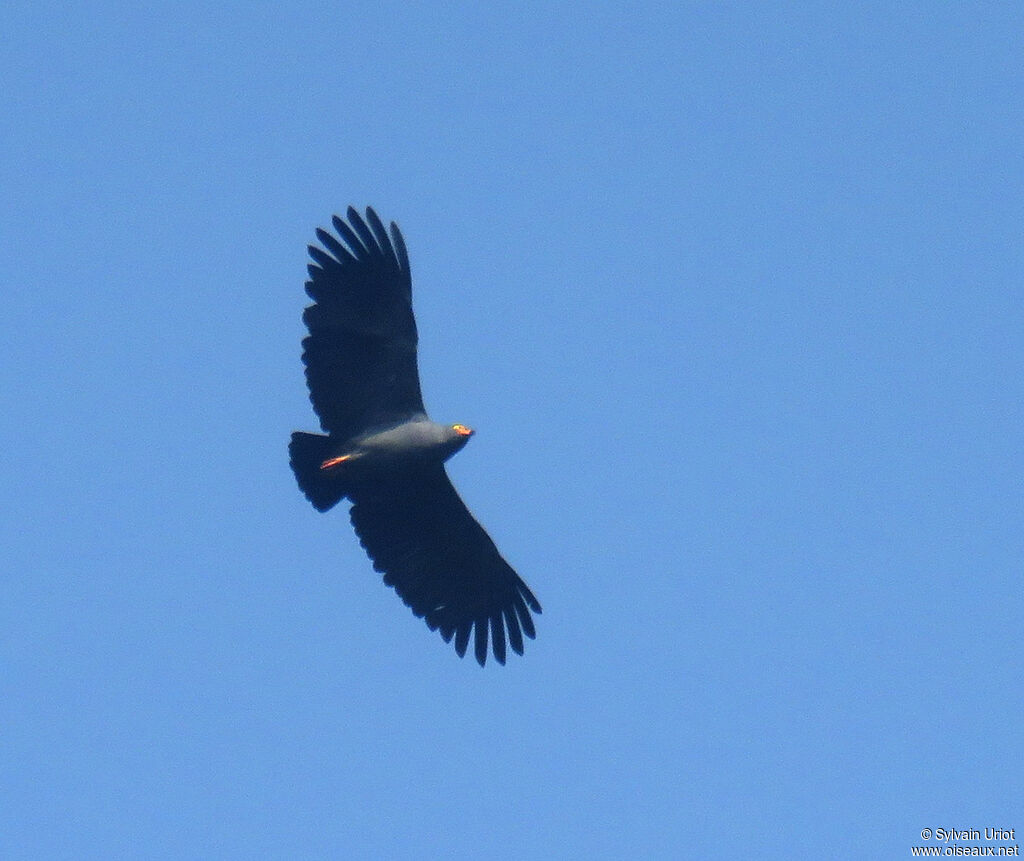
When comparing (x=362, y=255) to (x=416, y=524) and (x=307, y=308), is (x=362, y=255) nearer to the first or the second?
(x=307, y=308)

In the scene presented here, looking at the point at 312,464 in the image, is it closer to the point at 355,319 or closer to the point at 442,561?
the point at 355,319

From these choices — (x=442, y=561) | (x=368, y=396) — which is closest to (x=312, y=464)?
(x=368, y=396)

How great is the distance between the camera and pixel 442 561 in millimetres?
19703

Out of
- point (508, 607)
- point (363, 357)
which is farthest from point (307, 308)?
point (508, 607)

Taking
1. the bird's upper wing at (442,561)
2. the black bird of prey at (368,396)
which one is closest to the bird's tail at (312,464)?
the black bird of prey at (368,396)

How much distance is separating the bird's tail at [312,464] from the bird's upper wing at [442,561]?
0.55m

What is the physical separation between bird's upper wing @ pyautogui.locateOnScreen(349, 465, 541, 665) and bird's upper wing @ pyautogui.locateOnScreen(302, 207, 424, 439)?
1225 mm

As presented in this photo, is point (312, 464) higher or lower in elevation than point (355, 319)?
lower

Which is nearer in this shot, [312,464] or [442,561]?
[312,464]

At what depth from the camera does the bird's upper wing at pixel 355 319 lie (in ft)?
59.2

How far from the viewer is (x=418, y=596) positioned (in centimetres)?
1967

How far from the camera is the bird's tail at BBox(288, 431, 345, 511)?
18.2m

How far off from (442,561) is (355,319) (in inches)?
131

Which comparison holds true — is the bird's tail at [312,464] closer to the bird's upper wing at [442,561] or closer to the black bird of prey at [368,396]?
the black bird of prey at [368,396]
